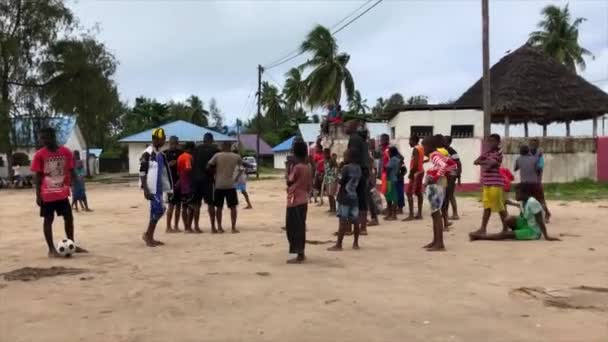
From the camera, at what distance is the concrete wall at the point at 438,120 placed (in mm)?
25891

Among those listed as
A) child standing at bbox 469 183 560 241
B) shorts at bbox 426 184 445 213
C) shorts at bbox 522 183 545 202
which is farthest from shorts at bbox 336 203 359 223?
shorts at bbox 522 183 545 202

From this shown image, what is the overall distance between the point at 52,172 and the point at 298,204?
321 cm

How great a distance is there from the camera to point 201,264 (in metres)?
7.90

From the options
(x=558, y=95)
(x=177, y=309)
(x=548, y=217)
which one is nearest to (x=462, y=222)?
(x=548, y=217)

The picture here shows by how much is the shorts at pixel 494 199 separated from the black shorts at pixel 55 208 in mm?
6033

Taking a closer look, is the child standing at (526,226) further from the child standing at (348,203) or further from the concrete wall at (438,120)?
the concrete wall at (438,120)

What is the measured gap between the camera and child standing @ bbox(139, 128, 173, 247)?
30.3 ft

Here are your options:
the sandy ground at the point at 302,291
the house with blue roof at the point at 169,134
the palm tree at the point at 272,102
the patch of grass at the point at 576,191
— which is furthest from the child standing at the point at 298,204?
the palm tree at the point at 272,102

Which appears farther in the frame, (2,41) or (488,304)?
(2,41)

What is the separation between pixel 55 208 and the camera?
8.58 metres

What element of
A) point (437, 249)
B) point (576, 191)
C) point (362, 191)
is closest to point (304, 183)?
point (362, 191)

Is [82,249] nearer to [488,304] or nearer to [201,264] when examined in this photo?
[201,264]

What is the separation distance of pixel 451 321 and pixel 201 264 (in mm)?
3666

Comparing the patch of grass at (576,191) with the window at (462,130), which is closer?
the patch of grass at (576,191)
